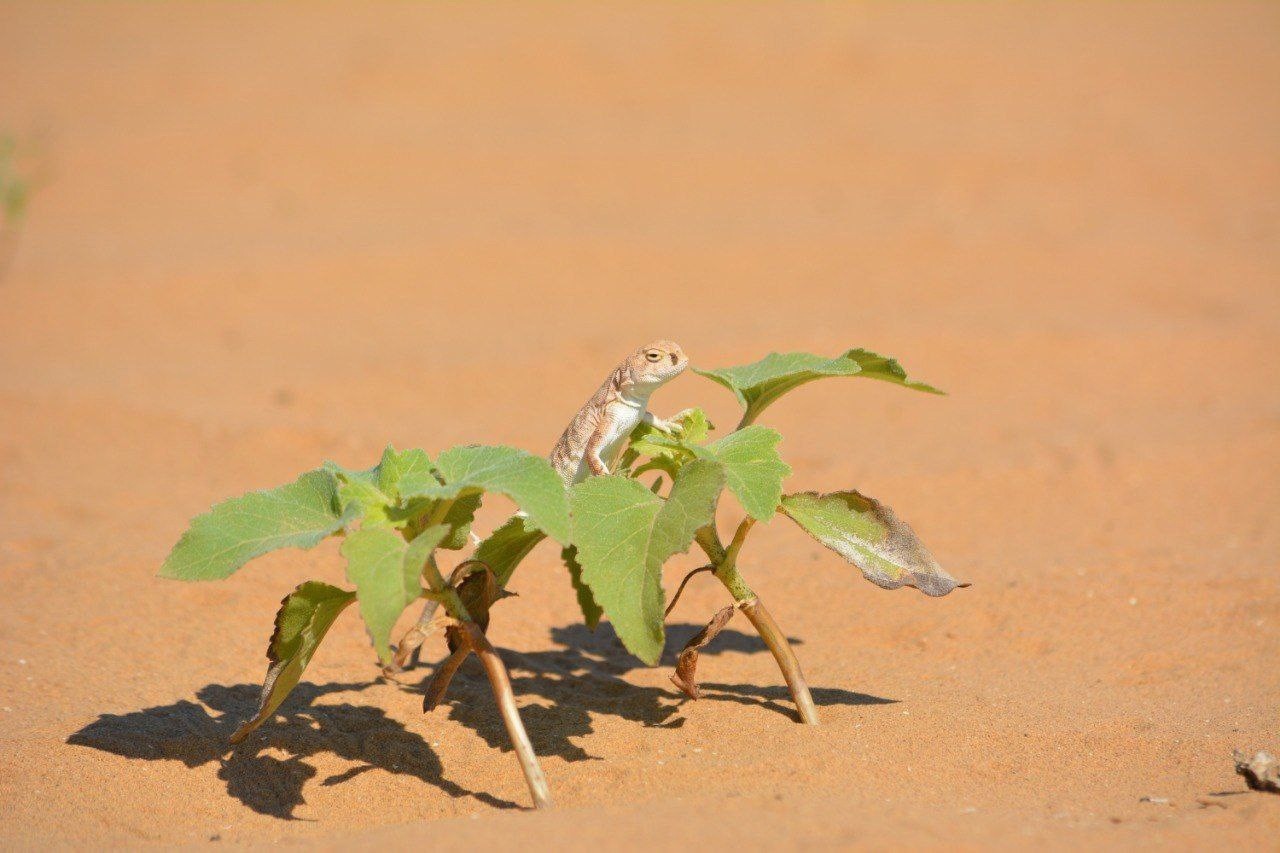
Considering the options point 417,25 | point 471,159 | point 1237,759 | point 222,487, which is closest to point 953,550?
point 1237,759

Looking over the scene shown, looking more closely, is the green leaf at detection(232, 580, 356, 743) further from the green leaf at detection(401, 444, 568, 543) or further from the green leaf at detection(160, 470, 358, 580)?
the green leaf at detection(401, 444, 568, 543)

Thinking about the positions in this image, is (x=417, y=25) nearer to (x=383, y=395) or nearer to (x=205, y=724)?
(x=383, y=395)

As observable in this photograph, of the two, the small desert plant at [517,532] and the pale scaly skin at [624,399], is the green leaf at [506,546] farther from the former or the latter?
the pale scaly skin at [624,399]

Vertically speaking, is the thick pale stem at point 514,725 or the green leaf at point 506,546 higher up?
the green leaf at point 506,546

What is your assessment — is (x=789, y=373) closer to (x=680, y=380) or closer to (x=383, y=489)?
(x=383, y=489)

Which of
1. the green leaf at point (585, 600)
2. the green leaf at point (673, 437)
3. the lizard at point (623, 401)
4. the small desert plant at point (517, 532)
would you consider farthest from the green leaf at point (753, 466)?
the green leaf at point (585, 600)

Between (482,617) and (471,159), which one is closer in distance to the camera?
(482,617)

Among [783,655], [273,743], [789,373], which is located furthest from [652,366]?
[273,743]
